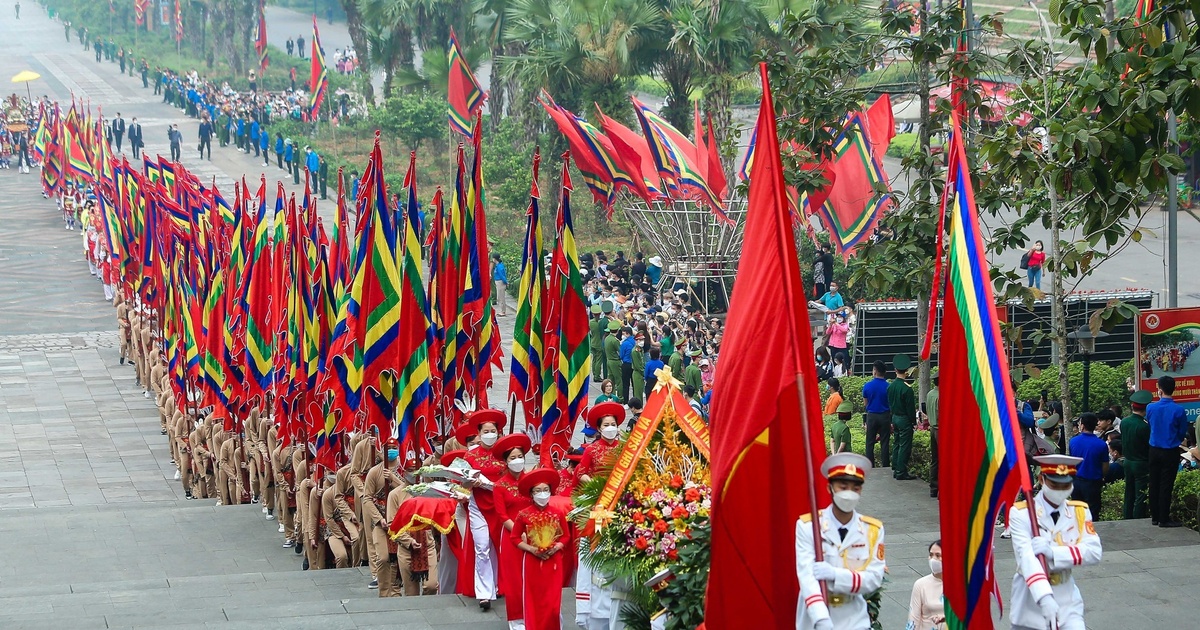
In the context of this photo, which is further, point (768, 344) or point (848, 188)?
point (848, 188)

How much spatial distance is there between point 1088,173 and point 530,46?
2219 centimetres

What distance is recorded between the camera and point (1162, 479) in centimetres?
1379

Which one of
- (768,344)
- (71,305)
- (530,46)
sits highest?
(530,46)

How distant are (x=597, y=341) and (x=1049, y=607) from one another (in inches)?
626

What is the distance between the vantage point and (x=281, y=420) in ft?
57.1

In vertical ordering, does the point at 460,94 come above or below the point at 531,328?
above

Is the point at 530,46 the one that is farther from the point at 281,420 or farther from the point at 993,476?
the point at 993,476

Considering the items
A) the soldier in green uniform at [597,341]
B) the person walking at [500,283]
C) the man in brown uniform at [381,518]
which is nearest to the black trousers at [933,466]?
the man in brown uniform at [381,518]

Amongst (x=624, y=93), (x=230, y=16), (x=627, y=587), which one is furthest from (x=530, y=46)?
(x=230, y=16)

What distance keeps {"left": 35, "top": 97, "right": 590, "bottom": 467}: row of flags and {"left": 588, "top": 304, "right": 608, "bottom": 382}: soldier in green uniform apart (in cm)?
523

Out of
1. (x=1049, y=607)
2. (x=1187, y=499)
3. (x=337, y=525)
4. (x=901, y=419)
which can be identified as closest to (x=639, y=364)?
(x=901, y=419)

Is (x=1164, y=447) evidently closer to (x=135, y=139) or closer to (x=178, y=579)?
(x=178, y=579)

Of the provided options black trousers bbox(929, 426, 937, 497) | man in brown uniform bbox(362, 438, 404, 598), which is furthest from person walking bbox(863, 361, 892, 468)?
man in brown uniform bbox(362, 438, 404, 598)

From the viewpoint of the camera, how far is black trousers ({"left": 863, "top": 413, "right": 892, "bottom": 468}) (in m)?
17.2
